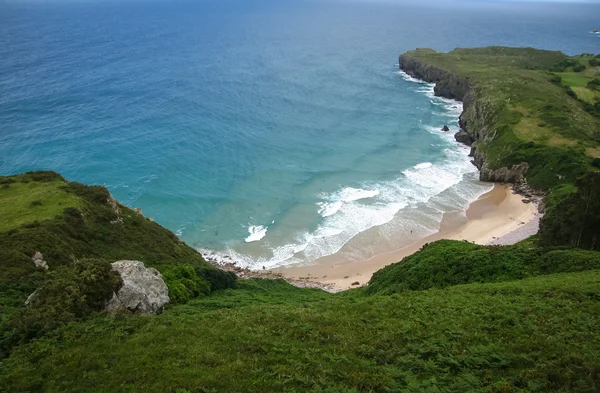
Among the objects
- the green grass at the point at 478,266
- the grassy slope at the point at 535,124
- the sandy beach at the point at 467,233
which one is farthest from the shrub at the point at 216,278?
the grassy slope at the point at 535,124

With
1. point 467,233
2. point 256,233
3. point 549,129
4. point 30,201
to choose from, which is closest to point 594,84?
point 549,129

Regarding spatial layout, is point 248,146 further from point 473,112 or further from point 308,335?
point 308,335

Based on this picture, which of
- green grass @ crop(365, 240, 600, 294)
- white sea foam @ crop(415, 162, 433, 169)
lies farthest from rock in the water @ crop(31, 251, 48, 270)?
white sea foam @ crop(415, 162, 433, 169)

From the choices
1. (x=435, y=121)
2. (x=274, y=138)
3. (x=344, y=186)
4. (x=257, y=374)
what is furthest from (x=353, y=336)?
(x=435, y=121)

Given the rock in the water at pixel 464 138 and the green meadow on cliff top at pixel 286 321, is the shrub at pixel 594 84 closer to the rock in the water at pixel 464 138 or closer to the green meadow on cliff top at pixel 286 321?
the rock in the water at pixel 464 138

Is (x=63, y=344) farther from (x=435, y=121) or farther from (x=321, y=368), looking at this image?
(x=435, y=121)

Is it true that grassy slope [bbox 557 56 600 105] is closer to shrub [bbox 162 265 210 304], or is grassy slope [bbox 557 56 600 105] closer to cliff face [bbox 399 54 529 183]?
cliff face [bbox 399 54 529 183]
